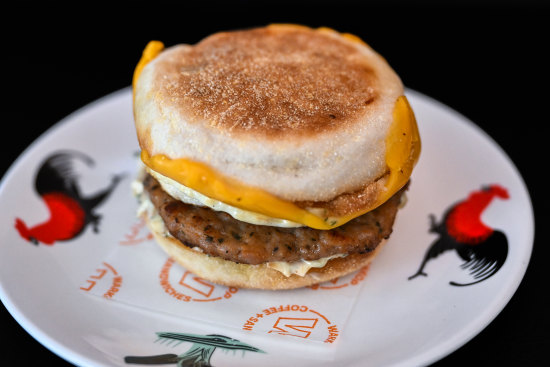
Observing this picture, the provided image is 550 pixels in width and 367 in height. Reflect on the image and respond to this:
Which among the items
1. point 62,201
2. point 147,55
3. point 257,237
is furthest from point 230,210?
point 62,201

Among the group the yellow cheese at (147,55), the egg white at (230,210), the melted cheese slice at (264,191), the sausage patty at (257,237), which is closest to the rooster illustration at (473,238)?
the sausage patty at (257,237)

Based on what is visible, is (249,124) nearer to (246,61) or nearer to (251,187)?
(251,187)

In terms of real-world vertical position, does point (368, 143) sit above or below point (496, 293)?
above

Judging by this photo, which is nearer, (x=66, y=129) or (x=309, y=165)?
(x=309, y=165)

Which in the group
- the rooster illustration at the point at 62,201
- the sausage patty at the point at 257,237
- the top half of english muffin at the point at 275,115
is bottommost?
the rooster illustration at the point at 62,201

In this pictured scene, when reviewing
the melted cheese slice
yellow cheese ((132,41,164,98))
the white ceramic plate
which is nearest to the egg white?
the melted cheese slice

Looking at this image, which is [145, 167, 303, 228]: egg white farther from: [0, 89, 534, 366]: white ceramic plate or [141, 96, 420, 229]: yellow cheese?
[0, 89, 534, 366]: white ceramic plate

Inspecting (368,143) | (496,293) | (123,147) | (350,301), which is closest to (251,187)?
(368,143)

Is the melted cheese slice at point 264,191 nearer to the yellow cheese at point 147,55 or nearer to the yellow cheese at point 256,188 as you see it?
the yellow cheese at point 256,188

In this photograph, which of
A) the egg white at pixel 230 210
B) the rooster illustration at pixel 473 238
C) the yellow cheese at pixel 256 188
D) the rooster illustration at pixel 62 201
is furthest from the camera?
the rooster illustration at pixel 62 201
